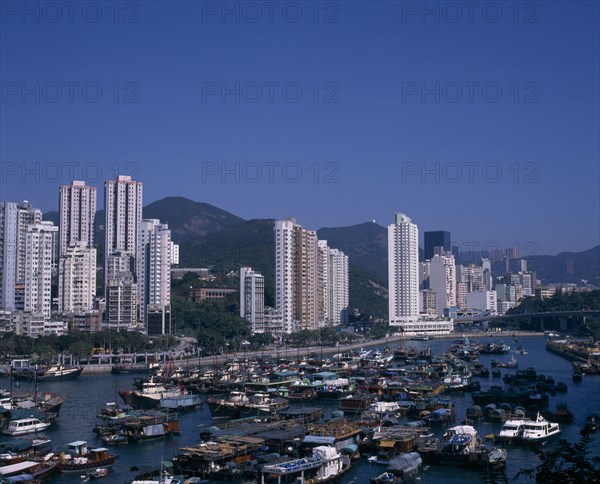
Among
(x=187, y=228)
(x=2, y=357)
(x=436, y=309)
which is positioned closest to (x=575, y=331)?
(x=436, y=309)

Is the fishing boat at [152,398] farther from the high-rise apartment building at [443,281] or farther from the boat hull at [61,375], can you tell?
the high-rise apartment building at [443,281]

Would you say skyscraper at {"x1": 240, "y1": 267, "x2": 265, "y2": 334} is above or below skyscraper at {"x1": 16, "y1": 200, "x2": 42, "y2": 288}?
below

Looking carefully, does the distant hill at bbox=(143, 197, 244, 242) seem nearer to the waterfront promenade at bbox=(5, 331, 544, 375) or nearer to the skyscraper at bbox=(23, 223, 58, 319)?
the waterfront promenade at bbox=(5, 331, 544, 375)

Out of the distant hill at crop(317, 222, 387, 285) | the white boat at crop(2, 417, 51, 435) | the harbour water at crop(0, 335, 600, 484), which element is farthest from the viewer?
the distant hill at crop(317, 222, 387, 285)

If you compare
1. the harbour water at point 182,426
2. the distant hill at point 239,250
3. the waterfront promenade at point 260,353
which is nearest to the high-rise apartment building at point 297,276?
the waterfront promenade at point 260,353

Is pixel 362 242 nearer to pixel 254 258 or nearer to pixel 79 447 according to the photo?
pixel 254 258

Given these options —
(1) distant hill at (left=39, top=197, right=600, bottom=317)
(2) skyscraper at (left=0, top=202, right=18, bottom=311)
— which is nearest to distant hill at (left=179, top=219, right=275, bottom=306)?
(1) distant hill at (left=39, top=197, right=600, bottom=317)

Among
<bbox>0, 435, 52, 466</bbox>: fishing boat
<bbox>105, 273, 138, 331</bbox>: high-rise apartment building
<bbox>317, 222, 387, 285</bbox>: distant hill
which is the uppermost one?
<bbox>317, 222, 387, 285</bbox>: distant hill
